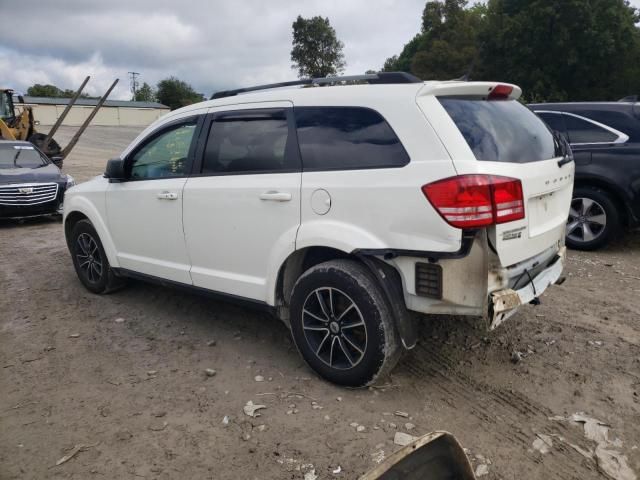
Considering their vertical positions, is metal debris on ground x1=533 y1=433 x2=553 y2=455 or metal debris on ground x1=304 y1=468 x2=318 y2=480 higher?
metal debris on ground x1=304 y1=468 x2=318 y2=480

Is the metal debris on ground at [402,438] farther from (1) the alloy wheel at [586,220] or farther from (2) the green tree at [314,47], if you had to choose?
(2) the green tree at [314,47]

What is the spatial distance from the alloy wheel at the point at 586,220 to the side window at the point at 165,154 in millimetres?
4647

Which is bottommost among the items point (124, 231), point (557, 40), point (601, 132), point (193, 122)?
point (124, 231)

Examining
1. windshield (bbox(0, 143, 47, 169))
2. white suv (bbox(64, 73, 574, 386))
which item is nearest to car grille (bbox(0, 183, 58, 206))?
windshield (bbox(0, 143, 47, 169))

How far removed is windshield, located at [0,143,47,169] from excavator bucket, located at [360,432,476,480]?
10130mm

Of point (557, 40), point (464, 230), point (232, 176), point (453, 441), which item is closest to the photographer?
point (453, 441)

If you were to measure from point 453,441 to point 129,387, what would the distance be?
7.47 ft

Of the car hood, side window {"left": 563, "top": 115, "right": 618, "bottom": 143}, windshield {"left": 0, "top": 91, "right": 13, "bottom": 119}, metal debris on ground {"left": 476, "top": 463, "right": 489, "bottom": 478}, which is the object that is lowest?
metal debris on ground {"left": 476, "top": 463, "right": 489, "bottom": 478}

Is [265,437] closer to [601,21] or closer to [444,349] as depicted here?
[444,349]

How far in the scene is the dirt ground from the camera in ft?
8.76

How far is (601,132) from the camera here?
6141 mm

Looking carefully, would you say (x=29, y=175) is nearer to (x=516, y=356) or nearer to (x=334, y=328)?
(x=334, y=328)

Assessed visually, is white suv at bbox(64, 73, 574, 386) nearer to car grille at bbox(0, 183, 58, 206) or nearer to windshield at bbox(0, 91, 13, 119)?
car grille at bbox(0, 183, 58, 206)

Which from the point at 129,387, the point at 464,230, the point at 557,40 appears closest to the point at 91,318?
the point at 129,387
